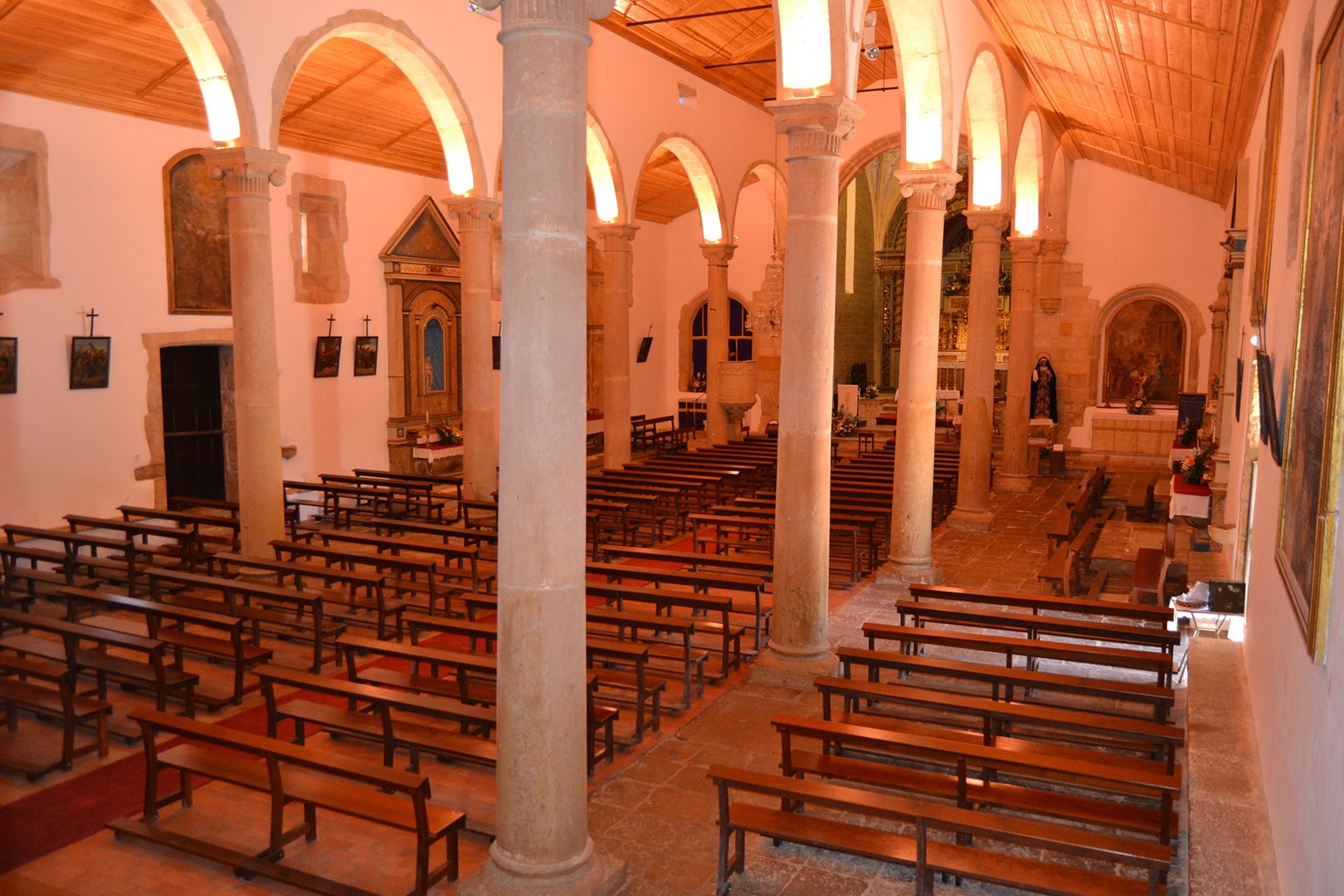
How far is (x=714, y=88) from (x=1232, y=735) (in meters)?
16.5

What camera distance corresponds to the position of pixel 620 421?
679 inches

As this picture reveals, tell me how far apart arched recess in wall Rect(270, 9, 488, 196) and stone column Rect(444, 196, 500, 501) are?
32 centimetres

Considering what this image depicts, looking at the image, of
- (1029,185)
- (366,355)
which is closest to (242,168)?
(366,355)

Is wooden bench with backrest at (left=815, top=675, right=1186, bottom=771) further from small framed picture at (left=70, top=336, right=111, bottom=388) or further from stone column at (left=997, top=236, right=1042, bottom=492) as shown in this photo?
stone column at (left=997, top=236, right=1042, bottom=492)

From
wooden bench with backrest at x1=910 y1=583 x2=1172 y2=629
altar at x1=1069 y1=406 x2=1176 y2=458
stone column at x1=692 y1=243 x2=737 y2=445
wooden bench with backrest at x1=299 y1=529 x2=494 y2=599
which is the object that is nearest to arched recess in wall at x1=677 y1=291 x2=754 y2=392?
stone column at x1=692 y1=243 x2=737 y2=445

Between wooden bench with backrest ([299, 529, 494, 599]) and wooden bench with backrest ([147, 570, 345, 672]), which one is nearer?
wooden bench with backrest ([147, 570, 345, 672])

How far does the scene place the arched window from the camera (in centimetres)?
2662

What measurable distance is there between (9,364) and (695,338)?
17.4m

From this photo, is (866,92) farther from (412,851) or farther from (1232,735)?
(412,851)

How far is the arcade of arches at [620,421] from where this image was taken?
4219 mm

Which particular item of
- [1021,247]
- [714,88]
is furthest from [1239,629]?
[714,88]

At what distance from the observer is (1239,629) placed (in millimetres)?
8062

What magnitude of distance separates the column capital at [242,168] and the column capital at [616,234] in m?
7.29

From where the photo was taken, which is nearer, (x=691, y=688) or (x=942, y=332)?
(x=691, y=688)
